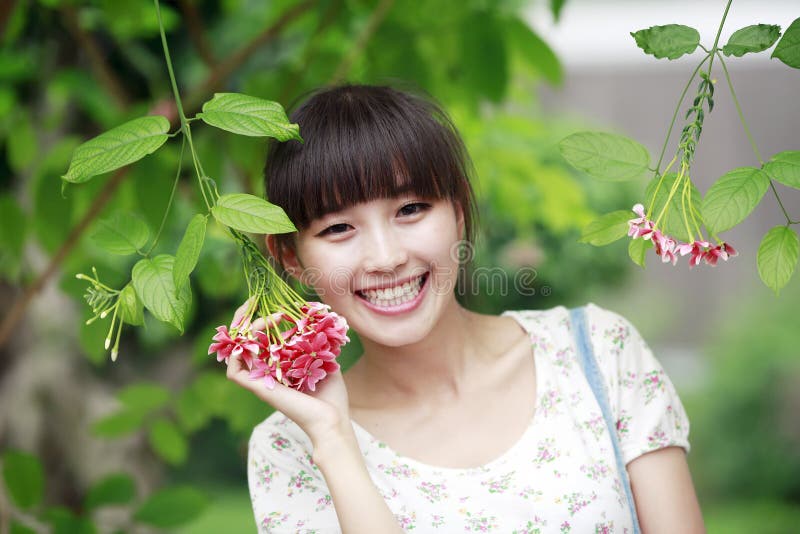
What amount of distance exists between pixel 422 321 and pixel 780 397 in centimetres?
399

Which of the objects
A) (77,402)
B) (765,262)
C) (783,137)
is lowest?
(765,262)

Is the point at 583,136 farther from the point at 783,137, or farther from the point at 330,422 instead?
the point at 783,137

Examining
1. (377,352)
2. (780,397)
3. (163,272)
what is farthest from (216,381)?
(780,397)

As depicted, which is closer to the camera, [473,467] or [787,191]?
[473,467]

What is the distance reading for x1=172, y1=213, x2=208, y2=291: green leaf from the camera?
105 centimetres

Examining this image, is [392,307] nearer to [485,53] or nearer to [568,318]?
[568,318]

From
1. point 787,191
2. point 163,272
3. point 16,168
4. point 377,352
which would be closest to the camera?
point 163,272

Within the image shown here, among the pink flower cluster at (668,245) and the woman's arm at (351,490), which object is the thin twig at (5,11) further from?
the pink flower cluster at (668,245)

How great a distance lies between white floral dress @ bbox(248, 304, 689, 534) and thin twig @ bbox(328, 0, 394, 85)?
35.7 inches

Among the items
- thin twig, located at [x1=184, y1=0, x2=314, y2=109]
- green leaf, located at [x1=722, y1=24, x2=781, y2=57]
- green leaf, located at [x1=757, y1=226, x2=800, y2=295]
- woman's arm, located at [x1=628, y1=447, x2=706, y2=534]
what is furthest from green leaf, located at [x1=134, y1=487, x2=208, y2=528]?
green leaf, located at [x1=722, y1=24, x2=781, y2=57]

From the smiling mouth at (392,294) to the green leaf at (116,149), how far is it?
418mm

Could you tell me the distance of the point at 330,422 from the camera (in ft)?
4.25

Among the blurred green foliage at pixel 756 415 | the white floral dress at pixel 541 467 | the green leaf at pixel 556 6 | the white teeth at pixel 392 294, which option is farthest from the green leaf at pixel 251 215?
the blurred green foliage at pixel 756 415

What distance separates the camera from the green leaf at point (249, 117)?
1097mm
